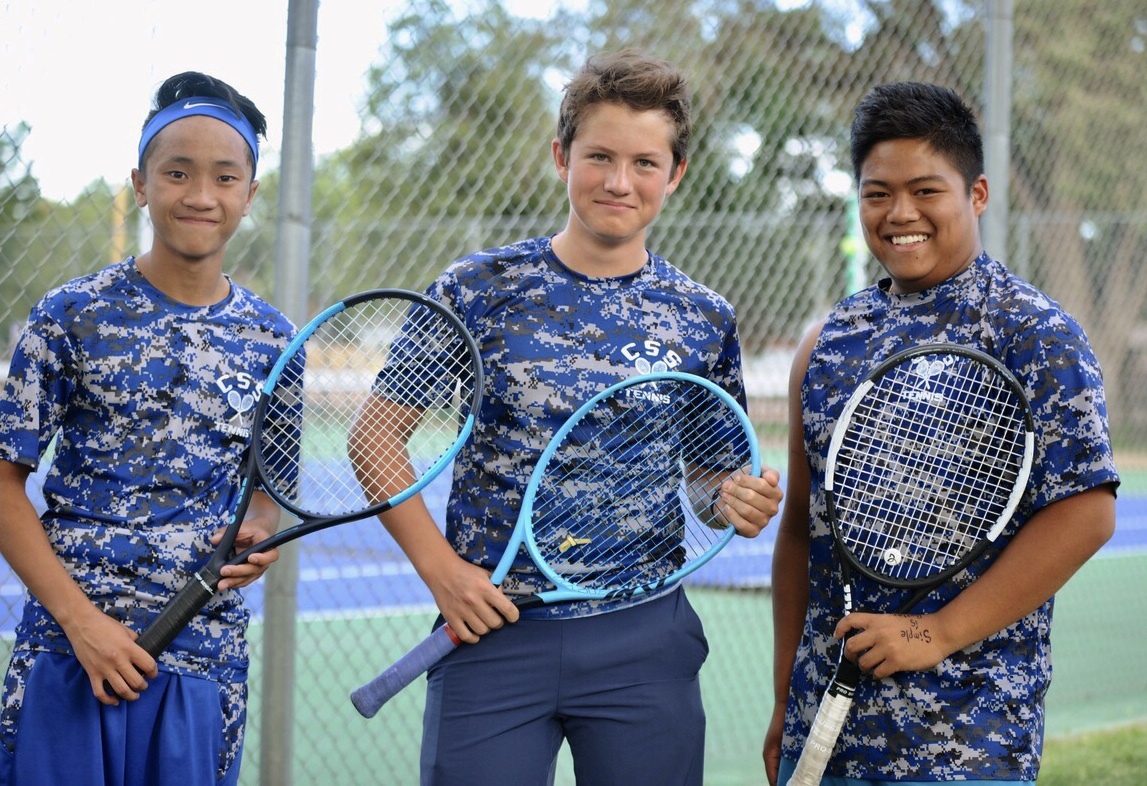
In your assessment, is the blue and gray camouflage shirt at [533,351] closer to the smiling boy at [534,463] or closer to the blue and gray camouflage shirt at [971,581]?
the smiling boy at [534,463]

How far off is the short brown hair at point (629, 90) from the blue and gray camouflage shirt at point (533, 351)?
0.26 m

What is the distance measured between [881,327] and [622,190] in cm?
55

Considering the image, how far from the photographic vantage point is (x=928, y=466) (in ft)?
7.32

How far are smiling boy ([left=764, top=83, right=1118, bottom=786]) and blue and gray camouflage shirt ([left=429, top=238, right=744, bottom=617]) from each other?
1.05 feet

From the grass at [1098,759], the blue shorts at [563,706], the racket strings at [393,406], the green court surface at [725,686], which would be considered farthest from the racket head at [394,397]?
the grass at [1098,759]

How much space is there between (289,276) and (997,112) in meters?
2.66

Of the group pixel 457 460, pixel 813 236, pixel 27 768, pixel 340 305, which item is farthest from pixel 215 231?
pixel 813 236

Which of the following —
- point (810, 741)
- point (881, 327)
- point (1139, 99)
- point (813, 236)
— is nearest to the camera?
point (810, 741)

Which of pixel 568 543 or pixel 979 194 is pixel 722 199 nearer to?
pixel 979 194

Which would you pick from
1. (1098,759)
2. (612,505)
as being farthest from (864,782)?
(1098,759)

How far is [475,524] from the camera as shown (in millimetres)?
2377

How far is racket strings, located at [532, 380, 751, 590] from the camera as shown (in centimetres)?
235

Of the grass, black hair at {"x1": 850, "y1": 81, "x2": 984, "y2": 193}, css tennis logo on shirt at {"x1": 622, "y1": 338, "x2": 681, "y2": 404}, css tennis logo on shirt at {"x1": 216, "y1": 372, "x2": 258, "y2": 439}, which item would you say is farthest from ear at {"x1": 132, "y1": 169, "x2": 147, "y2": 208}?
the grass

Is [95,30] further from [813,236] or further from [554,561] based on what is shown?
[813,236]
